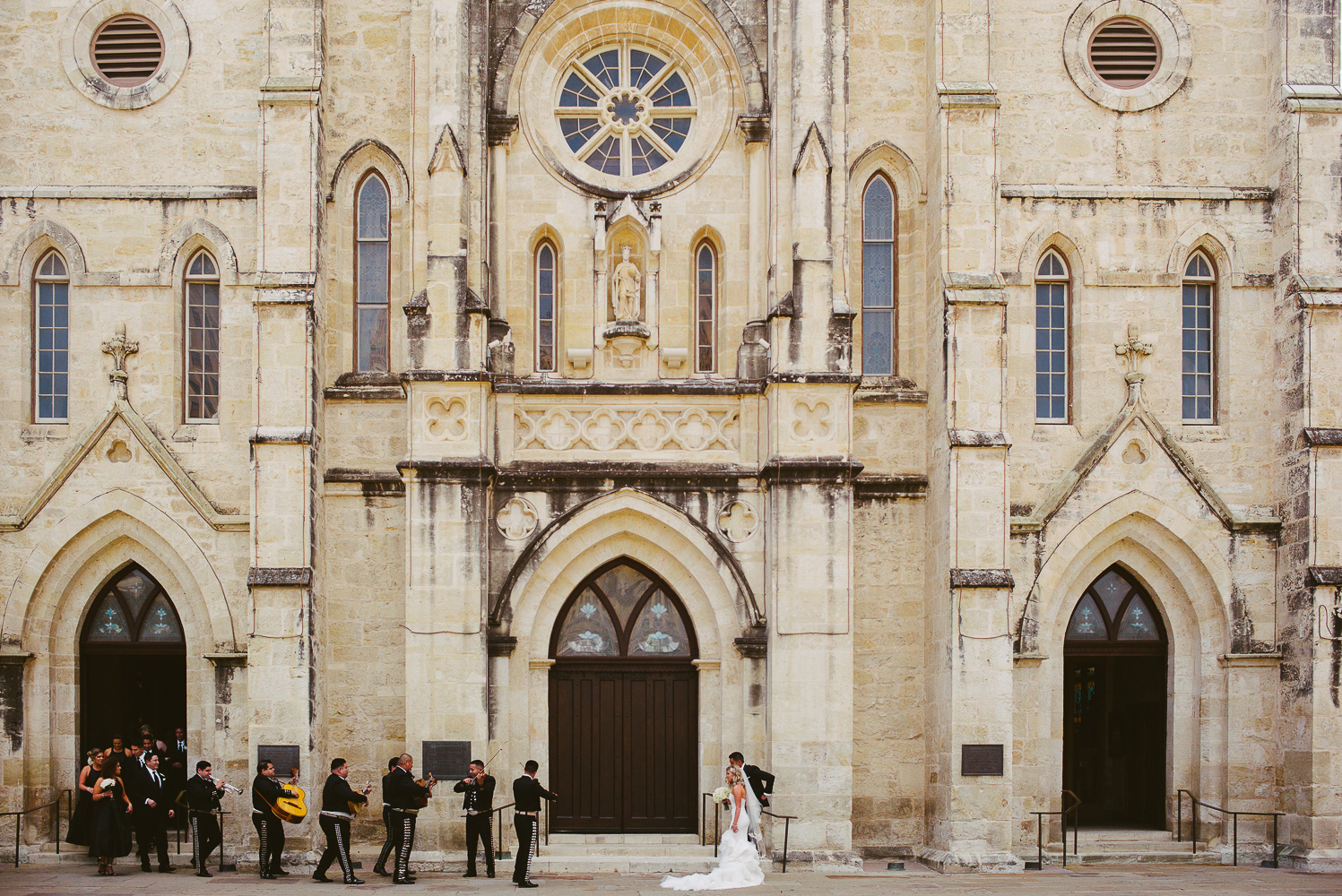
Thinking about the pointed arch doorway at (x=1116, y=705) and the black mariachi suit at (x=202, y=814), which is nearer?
the black mariachi suit at (x=202, y=814)

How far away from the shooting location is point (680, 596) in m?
18.4

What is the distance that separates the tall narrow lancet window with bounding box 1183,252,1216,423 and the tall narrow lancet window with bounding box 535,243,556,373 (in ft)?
27.7

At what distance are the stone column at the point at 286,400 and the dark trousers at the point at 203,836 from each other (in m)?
0.72

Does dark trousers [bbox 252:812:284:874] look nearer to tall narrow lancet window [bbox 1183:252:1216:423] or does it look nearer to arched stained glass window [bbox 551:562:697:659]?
arched stained glass window [bbox 551:562:697:659]

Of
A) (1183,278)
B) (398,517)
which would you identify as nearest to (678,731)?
(398,517)

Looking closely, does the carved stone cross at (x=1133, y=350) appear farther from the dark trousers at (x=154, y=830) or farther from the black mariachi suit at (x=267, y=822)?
the dark trousers at (x=154, y=830)

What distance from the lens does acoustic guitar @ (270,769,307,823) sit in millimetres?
16281

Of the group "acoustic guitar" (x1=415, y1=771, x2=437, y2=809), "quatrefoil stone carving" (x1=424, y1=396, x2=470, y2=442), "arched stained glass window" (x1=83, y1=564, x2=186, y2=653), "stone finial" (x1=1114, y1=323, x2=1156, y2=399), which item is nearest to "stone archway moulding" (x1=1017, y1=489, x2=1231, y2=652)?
"stone finial" (x1=1114, y1=323, x2=1156, y2=399)

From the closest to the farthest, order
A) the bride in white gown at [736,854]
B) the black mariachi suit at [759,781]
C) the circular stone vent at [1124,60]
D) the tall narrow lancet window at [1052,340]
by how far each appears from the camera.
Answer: the bride in white gown at [736,854] < the black mariachi suit at [759,781] < the tall narrow lancet window at [1052,340] < the circular stone vent at [1124,60]

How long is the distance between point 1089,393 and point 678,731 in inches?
Result: 273

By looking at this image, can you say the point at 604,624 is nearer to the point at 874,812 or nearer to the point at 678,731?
the point at 678,731

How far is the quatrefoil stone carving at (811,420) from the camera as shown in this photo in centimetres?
1770

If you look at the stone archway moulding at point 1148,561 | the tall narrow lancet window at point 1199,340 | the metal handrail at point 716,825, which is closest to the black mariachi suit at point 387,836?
the metal handrail at point 716,825

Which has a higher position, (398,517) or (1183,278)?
(1183,278)
